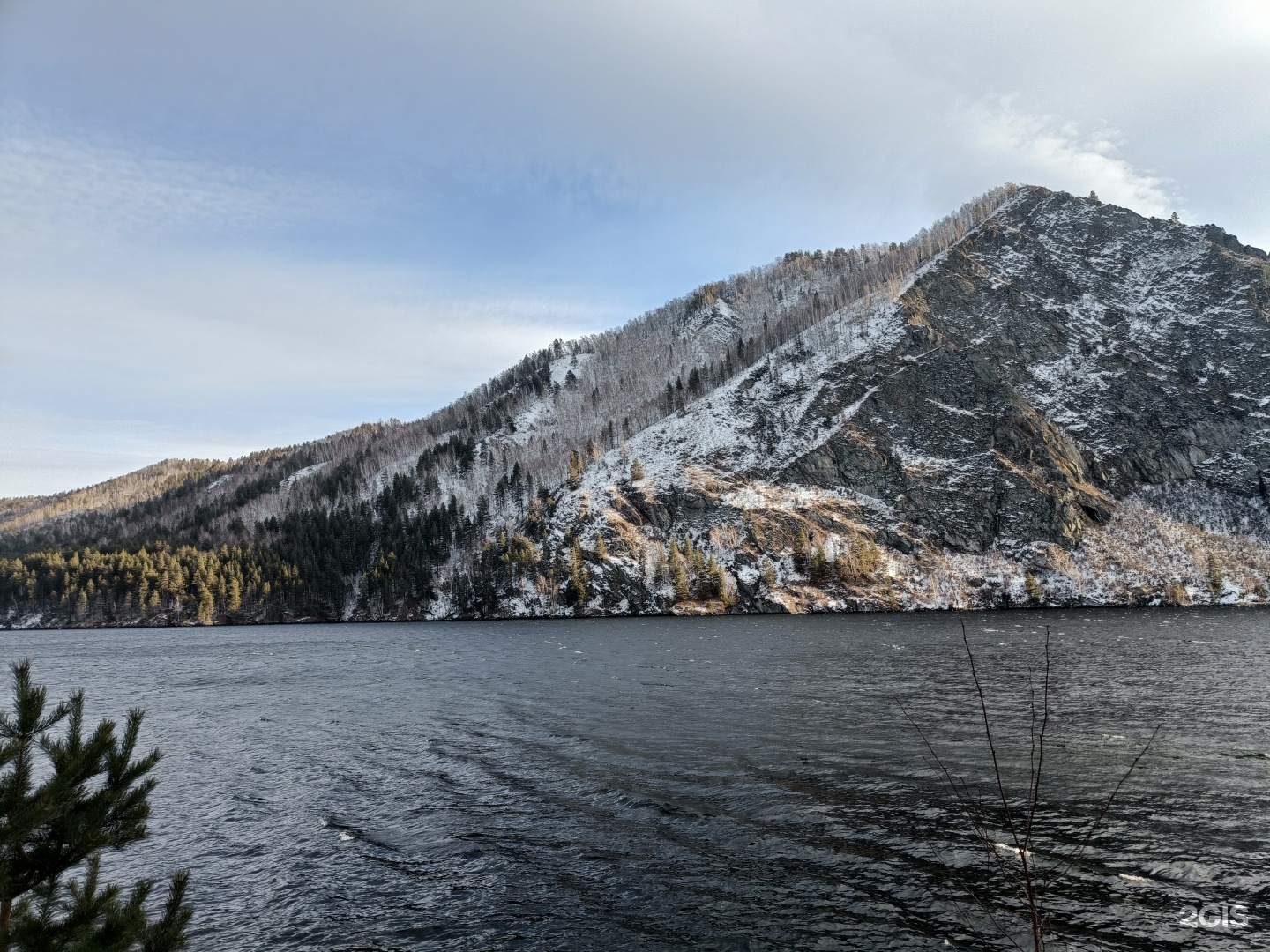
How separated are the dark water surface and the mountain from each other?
93.2 metres

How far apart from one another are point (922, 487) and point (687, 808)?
146 metres

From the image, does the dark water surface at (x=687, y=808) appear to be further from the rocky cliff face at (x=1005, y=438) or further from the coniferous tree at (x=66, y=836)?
the rocky cliff face at (x=1005, y=438)

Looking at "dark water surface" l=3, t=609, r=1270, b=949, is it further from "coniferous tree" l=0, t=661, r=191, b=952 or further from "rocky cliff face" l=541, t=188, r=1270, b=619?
"rocky cliff face" l=541, t=188, r=1270, b=619

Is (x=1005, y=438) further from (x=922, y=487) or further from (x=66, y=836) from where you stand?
(x=66, y=836)

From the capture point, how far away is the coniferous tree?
7.06m

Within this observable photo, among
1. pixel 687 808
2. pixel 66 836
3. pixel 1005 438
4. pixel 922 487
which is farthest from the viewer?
pixel 1005 438

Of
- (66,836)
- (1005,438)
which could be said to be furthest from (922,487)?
(66,836)

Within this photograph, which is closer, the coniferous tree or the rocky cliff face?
the coniferous tree

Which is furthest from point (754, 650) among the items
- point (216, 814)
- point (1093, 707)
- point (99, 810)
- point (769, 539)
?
point (769, 539)

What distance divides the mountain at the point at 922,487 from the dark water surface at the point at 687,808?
9315 cm

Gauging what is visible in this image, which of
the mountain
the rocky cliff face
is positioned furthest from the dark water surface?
the rocky cliff face

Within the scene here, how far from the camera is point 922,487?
6009 inches

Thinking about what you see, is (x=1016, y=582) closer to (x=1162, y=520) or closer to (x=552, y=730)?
→ (x=1162, y=520)

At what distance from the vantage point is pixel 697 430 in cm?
18100
